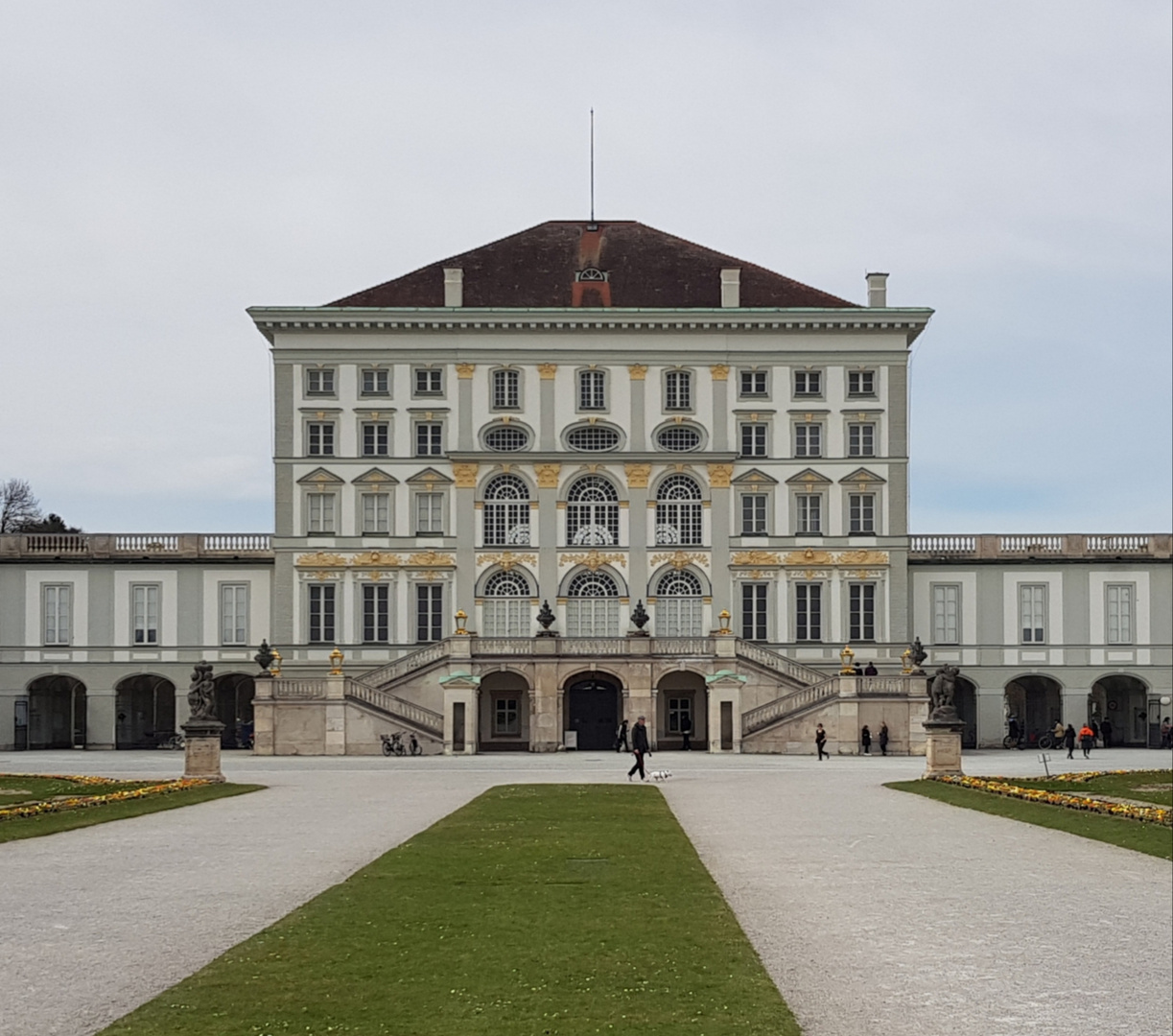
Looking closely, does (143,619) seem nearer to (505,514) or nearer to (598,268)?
(505,514)

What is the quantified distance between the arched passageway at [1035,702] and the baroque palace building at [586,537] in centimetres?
302

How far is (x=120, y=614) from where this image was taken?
68.4 m

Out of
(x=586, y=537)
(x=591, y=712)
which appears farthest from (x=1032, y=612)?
(x=591, y=712)

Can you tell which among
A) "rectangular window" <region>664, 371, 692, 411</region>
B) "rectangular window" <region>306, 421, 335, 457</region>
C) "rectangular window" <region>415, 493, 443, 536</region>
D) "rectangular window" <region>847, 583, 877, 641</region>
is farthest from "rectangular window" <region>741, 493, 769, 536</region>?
"rectangular window" <region>306, 421, 335, 457</region>

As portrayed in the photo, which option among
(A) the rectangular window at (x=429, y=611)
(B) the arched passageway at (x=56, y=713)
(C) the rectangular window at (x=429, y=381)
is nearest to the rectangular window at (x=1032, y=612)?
(A) the rectangular window at (x=429, y=611)

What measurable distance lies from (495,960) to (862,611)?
178 feet

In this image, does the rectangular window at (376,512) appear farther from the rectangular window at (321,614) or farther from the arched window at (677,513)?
the arched window at (677,513)

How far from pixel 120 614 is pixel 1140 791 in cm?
4522

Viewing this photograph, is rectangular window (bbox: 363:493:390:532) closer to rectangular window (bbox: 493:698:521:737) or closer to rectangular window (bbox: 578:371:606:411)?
rectangular window (bbox: 493:698:521:737)

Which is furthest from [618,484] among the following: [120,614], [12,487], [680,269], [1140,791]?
[12,487]

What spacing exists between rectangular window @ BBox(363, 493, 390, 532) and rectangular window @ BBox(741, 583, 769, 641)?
14.3 meters

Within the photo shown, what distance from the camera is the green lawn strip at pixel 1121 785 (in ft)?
108

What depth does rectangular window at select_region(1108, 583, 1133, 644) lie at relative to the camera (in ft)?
225

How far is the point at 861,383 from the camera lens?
68625 millimetres
